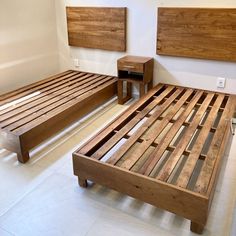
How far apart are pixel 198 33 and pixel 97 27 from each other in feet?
4.12

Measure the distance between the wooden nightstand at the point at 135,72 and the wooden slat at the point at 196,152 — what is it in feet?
2.74

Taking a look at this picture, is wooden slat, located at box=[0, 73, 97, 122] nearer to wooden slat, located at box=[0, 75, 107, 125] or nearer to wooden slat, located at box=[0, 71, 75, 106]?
wooden slat, located at box=[0, 75, 107, 125]

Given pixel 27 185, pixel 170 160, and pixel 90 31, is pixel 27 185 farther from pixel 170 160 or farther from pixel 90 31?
pixel 90 31

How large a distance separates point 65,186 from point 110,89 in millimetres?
1595

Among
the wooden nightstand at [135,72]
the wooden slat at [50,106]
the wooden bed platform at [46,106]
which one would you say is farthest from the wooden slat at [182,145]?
the wooden slat at [50,106]

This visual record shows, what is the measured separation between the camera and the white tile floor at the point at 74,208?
1.55 metres

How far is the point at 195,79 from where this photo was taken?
298cm

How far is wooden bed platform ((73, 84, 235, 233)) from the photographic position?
150 centimetres

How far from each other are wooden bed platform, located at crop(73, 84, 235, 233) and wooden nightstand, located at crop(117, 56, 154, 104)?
48cm

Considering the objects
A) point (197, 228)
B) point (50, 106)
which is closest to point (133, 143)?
point (197, 228)

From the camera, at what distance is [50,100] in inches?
108

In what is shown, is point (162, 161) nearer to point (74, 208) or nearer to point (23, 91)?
point (74, 208)

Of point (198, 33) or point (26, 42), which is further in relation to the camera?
point (26, 42)

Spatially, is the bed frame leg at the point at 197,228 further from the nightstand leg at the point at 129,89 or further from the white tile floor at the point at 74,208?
the nightstand leg at the point at 129,89
